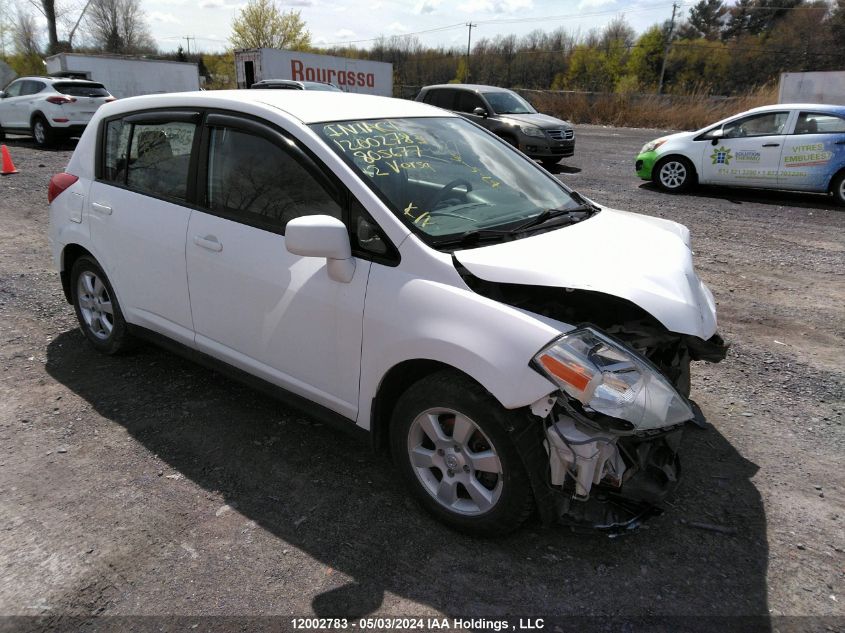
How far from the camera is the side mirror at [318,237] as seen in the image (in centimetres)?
267

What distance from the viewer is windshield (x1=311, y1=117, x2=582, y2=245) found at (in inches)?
115

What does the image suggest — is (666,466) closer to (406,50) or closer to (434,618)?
(434,618)

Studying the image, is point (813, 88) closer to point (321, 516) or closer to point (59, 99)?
point (59, 99)

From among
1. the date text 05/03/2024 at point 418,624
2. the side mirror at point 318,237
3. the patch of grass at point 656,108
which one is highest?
the patch of grass at point 656,108

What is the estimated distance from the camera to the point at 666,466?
106 inches

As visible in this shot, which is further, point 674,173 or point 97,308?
point 674,173

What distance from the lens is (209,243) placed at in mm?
3373

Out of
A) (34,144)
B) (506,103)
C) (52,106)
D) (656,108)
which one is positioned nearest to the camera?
(506,103)

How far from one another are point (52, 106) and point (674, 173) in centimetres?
1505

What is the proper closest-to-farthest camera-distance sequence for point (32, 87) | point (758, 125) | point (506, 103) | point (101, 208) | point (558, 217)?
point (558, 217)
point (101, 208)
point (758, 125)
point (506, 103)
point (32, 87)

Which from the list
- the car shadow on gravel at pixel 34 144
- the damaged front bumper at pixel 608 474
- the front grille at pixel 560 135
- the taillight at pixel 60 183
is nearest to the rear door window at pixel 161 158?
the taillight at pixel 60 183

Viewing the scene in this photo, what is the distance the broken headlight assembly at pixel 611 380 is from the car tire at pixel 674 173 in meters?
10.0

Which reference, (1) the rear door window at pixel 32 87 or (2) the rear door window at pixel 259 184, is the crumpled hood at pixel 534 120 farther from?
(1) the rear door window at pixel 32 87

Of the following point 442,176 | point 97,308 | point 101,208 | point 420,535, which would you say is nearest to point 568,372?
point 420,535
